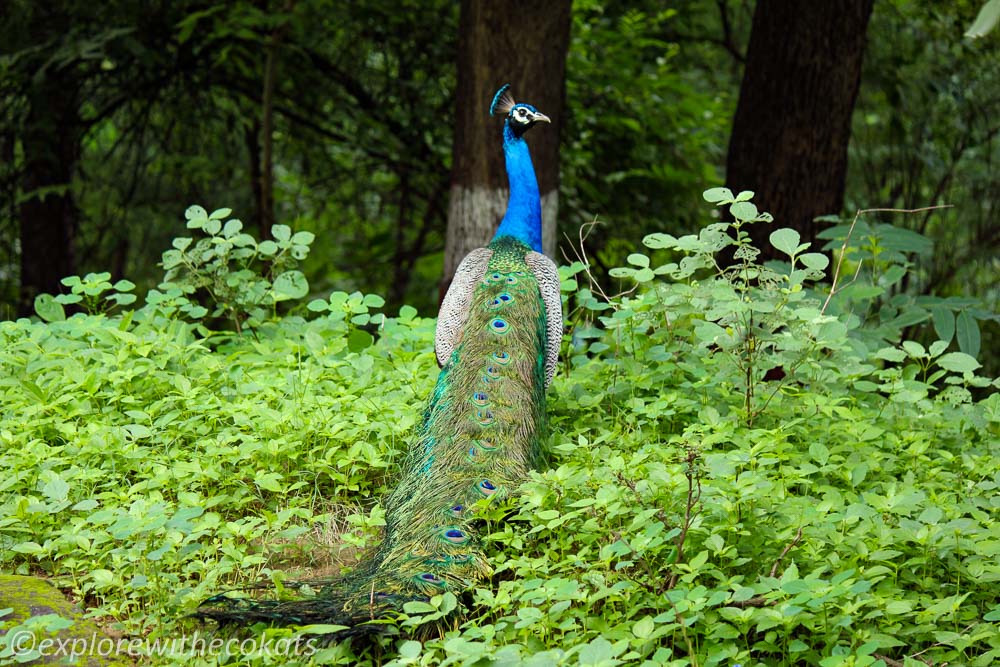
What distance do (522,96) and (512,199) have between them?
1.24 metres

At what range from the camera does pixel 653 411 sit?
13.6ft

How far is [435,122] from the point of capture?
823 cm

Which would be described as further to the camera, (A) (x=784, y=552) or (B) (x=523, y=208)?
(B) (x=523, y=208)

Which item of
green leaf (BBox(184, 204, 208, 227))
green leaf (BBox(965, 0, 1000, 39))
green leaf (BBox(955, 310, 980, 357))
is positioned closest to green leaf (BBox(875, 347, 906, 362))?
green leaf (BBox(955, 310, 980, 357))

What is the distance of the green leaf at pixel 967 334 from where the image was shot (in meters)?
4.57

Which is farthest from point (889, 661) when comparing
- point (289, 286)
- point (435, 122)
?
point (435, 122)

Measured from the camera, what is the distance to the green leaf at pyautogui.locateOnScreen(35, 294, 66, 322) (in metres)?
5.19

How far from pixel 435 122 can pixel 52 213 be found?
126 inches

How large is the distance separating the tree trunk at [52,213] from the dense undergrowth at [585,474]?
10.3 feet

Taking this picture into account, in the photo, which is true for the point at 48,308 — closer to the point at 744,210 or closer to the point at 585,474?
the point at 585,474

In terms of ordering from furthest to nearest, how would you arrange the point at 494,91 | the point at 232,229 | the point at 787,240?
1. the point at 494,91
2. the point at 232,229
3. the point at 787,240

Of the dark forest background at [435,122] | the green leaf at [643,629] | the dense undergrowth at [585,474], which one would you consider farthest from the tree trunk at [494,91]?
the green leaf at [643,629]

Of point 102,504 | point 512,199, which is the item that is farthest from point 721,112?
A: point 102,504

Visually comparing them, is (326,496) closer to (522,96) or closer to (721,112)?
(522,96)
